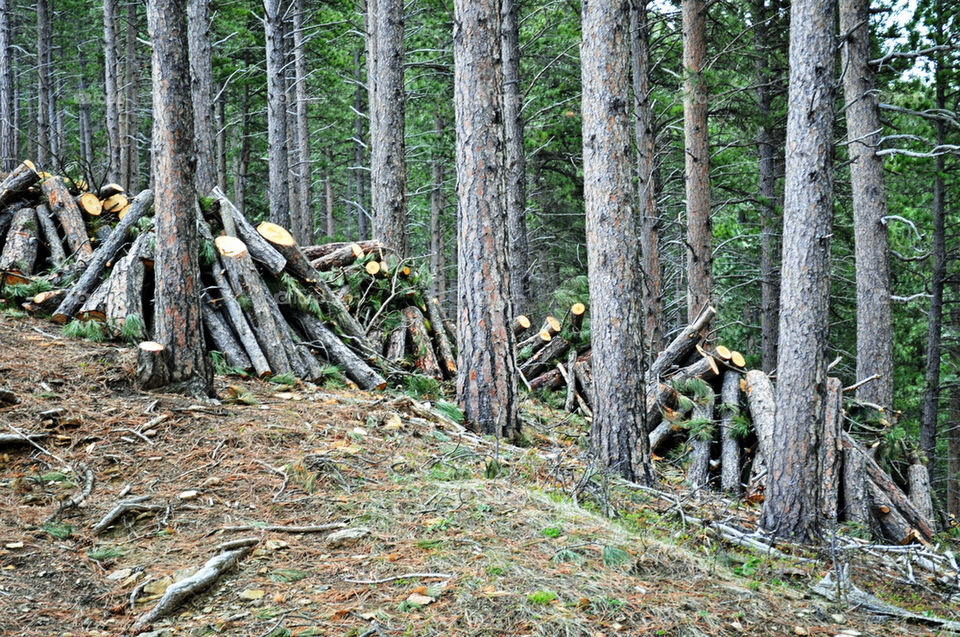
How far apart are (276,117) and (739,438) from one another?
40.5 feet

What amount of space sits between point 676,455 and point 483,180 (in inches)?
178

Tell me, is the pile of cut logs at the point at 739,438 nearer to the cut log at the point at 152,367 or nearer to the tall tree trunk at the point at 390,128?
the tall tree trunk at the point at 390,128

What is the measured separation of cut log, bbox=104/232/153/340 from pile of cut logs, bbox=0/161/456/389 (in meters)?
0.01

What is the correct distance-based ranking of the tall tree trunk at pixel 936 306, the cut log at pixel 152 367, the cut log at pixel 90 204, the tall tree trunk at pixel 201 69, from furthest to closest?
1. the tall tree trunk at pixel 201 69
2. the tall tree trunk at pixel 936 306
3. the cut log at pixel 90 204
4. the cut log at pixel 152 367

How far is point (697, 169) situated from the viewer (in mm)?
11406

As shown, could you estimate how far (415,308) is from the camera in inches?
405

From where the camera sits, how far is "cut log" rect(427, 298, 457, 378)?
1002cm

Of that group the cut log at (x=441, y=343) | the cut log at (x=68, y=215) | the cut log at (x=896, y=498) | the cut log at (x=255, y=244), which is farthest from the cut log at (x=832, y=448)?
the cut log at (x=68, y=215)

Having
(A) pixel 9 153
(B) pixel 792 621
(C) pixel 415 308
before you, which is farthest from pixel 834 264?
(A) pixel 9 153

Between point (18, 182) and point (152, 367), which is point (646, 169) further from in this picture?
point (18, 182)

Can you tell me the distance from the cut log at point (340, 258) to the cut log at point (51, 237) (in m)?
3.37

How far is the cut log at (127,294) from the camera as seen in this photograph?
7445 mm

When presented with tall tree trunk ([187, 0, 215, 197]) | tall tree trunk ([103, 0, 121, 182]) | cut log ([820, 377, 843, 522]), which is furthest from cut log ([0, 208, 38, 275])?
cut log ([820, 377, 843, 522])

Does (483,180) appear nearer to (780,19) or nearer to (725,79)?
(725,79)
